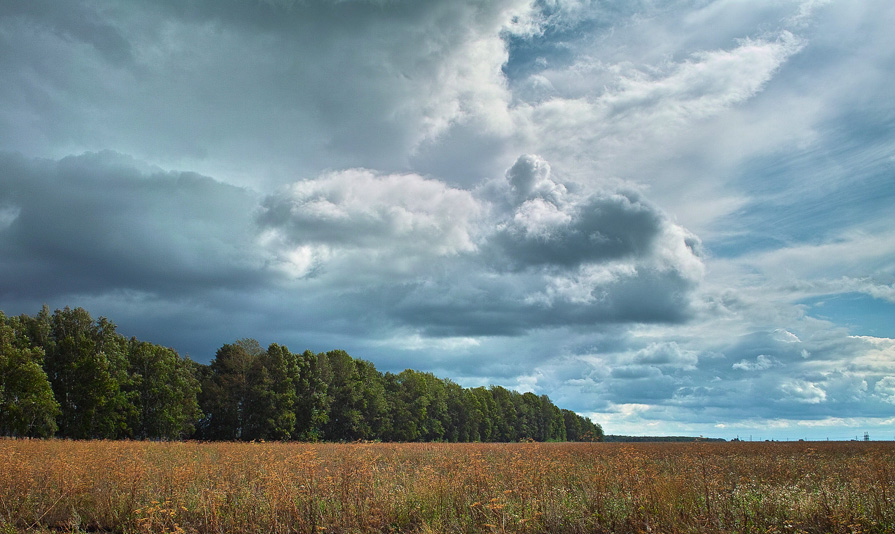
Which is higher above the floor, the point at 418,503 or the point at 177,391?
the point at 177,391

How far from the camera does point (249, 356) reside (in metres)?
62.1

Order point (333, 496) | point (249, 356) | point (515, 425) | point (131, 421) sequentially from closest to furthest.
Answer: point (333, 496) → point (131, 421) → point (249, 356) → point (515, 425)

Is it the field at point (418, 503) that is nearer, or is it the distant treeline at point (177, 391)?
the field at point (418, 503)

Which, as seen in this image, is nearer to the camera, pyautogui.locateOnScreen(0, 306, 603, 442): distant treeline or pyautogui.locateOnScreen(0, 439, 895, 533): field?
pyautogui.locateOnScreen(0, 439, 895, 533): field

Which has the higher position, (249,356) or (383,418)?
(249,356)

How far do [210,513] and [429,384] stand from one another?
81.9m

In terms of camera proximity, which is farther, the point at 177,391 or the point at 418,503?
the point at 177,391

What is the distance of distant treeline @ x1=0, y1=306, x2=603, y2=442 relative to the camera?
41406 mm

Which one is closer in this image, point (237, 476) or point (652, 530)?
point (652, 530)

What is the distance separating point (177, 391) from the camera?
2080 inches

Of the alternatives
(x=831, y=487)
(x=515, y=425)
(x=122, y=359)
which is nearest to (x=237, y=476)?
(x=831, y=487)

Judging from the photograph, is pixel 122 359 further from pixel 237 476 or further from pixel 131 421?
pixel 237 476

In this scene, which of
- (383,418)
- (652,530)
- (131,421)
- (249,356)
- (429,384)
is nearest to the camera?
(652,530)

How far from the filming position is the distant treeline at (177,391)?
4141 centimetres
